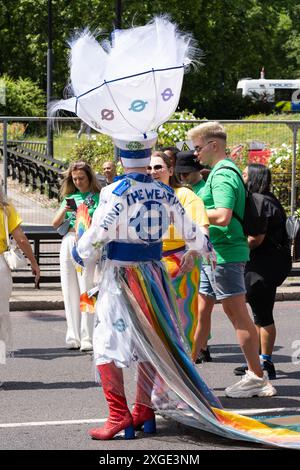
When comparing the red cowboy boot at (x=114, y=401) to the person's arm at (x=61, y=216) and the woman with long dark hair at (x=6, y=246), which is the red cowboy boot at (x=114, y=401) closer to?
the woman with long dark hair at (x=6, y=246)

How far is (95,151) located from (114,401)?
9065 millimetres

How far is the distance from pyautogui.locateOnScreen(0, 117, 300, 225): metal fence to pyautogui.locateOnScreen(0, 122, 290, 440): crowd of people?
14.5ft

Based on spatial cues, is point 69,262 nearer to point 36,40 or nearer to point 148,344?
point 148,344

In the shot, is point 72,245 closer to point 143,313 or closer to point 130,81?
point 143,313

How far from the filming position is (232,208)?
24.4 feet

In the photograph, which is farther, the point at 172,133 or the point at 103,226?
the point at 172,133

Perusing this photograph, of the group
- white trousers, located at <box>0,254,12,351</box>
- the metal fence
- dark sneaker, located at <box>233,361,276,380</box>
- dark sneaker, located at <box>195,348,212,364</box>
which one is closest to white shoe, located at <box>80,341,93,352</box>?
dark sneaker, located at <box>195,348,212,364</box>

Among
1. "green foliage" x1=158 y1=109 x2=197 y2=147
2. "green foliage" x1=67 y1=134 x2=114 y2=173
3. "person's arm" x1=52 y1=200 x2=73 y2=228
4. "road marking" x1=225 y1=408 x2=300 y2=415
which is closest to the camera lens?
"road marking" x1=225 y1=408 x2=300 y2=415

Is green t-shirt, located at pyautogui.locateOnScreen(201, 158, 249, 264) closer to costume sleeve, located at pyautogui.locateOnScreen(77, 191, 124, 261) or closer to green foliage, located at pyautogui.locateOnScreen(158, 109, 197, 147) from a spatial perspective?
costume sleeve, located at pyautogui.locateOnScreen(77, 191, 124, 261)

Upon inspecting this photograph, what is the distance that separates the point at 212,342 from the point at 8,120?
508cm

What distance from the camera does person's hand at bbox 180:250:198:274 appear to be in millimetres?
6992

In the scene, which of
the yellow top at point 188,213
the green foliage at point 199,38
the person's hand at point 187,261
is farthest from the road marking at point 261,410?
the green foliage at point 199,38

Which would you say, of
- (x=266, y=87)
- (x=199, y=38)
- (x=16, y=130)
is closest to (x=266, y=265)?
(x=16, y=130)

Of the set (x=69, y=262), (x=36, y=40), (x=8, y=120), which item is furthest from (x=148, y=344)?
(x=36, y=40)
